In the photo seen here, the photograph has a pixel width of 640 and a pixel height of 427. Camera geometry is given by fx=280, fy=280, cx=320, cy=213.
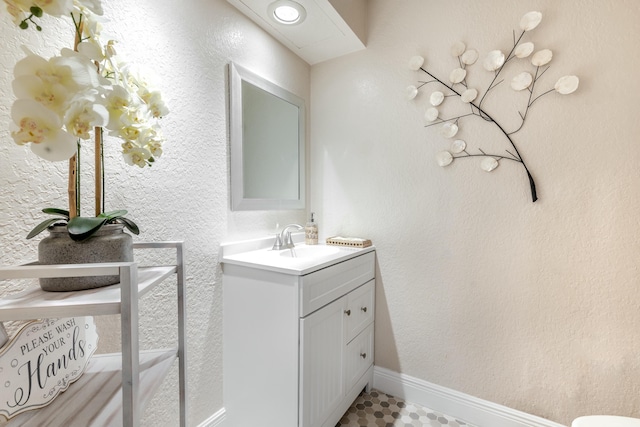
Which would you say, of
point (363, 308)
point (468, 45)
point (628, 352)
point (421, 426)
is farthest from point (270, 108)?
point (628, 352)

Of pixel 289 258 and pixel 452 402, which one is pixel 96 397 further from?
pixel 452 402

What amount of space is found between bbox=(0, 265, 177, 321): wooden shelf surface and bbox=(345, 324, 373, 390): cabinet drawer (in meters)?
1.17

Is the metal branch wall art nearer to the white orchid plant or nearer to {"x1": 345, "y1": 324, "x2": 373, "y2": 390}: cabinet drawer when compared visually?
{"x1": 345, "y1": 324, "x2": 373, "y2": 390}: cabinet drawer

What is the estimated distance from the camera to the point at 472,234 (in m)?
1.45

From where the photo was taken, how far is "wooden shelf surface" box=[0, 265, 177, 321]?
18.0 inches

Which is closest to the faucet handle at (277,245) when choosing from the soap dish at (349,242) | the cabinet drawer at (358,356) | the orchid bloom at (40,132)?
the soap dish at (349,242)

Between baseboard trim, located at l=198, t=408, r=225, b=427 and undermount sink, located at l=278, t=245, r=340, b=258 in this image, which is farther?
undermount sink, located at l=278, t=245, r=340, b=258

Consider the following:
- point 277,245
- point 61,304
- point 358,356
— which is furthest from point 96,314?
point 358,356

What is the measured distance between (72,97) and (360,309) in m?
1.45

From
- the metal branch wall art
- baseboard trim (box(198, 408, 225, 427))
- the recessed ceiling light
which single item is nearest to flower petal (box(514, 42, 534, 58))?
the metal branch wall art

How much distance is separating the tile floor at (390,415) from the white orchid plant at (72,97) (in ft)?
4.98

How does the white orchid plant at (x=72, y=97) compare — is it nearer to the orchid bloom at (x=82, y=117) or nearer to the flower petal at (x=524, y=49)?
the orchid bloom at (x=82, y=117)

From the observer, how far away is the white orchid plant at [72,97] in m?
0.47

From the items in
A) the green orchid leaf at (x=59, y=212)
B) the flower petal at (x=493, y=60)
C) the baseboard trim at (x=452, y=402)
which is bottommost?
the baseboard trim at (x=452, y=402)
